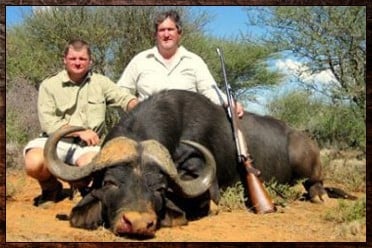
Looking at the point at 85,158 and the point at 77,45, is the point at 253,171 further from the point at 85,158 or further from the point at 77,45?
the point at 77,45

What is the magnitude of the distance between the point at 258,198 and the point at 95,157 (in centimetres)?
109

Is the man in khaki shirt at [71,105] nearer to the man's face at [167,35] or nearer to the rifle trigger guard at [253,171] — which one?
the man's face at [167,35]

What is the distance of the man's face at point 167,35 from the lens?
178 inches

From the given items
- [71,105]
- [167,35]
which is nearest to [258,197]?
[167,35]

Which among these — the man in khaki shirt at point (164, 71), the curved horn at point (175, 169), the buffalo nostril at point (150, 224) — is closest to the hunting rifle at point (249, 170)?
the man in khaki shirt at point (164, 71)

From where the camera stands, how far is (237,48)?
4738mm

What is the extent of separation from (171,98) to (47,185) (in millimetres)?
974

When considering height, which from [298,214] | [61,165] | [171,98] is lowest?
[298,214]

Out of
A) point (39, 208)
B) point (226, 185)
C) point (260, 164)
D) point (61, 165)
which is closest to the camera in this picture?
point (61, 165)

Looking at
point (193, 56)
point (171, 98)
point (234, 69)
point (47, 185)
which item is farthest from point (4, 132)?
point (234, 69)

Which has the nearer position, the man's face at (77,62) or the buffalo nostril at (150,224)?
the buffalo nostril at (150,224)

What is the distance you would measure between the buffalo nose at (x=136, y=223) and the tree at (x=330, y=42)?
1515mm

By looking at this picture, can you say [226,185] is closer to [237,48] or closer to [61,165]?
[237,48]

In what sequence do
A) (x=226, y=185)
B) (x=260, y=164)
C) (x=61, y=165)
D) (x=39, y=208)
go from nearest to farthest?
(x=61, y=165) → (x=39, y=208) → (x=226, y=185) → (x=260, y=164)
